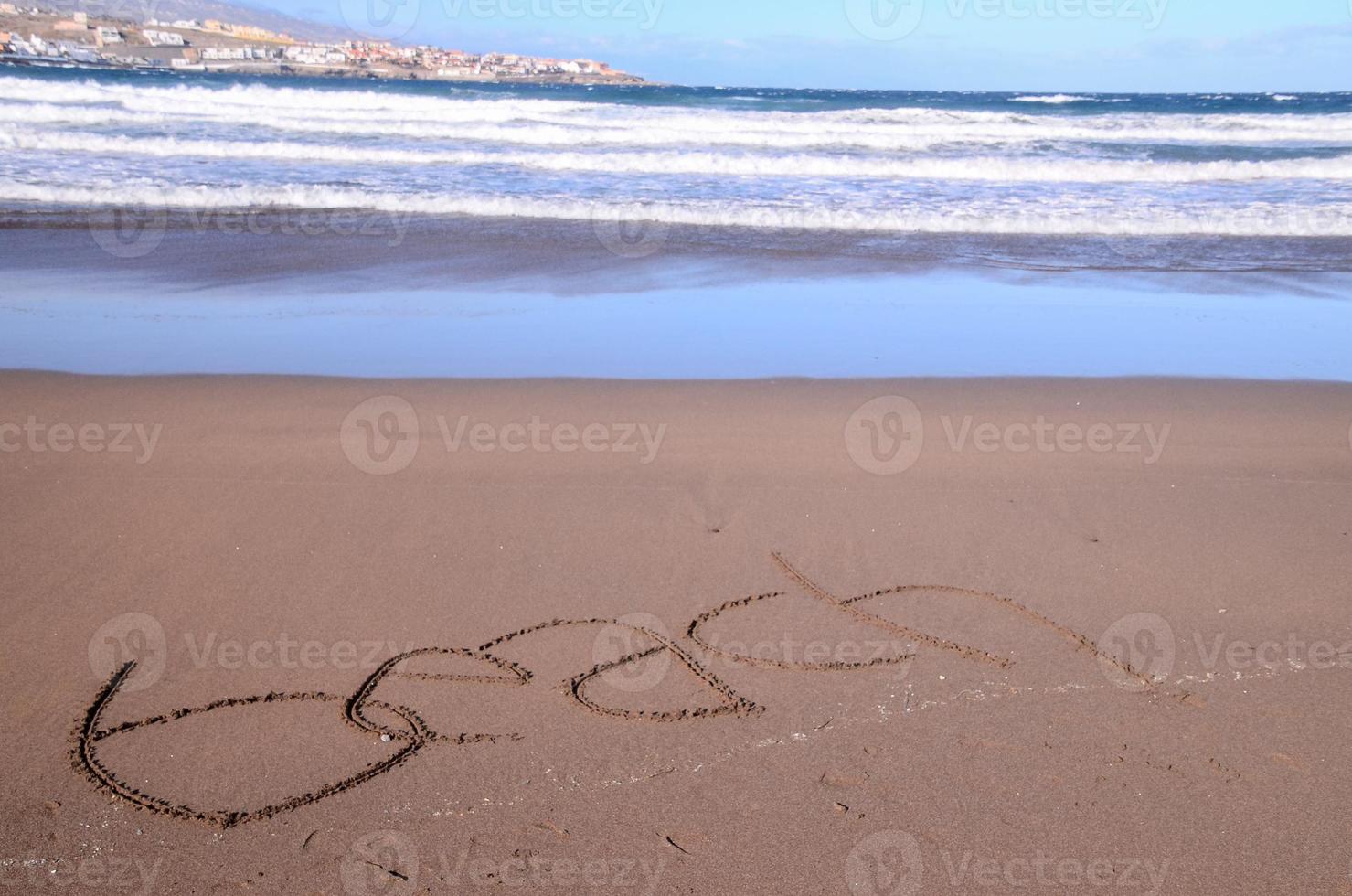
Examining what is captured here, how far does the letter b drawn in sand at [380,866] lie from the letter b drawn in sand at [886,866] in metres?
1.13

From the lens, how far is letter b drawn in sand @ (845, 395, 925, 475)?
15.6 ft

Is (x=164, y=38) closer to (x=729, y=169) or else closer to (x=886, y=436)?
(x=729, y=169)

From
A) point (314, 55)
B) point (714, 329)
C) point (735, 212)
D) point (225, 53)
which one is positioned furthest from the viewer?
point (314, 55)

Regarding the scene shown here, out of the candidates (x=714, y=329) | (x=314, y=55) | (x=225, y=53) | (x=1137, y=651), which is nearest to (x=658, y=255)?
(x=714, y=329)

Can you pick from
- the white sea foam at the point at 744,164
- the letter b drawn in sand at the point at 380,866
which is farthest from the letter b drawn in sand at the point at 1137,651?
the white sea foam at the point at 744,164

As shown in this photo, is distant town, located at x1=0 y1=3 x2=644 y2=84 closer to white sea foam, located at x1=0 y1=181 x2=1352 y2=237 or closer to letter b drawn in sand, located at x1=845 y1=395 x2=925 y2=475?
white sea foam, located at x1=0 y1=181 x2=1352 y2=237

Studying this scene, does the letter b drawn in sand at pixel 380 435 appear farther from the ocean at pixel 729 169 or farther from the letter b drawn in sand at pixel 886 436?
the ocean at pixel 729 169

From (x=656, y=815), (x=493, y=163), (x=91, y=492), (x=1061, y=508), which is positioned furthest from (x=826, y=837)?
(x=493, y=163)

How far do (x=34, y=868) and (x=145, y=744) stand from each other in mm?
450

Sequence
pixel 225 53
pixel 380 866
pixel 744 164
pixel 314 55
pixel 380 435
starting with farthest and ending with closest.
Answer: pixel 314 55 < pixel 225 53 < pixel 744 164 < pixel 380 435 < pixel 380 866

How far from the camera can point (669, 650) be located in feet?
10.8

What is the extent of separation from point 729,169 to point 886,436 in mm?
11980

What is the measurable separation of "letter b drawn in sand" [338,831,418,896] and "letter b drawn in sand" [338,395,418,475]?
2357 mm

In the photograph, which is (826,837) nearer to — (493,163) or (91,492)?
(91,492)
